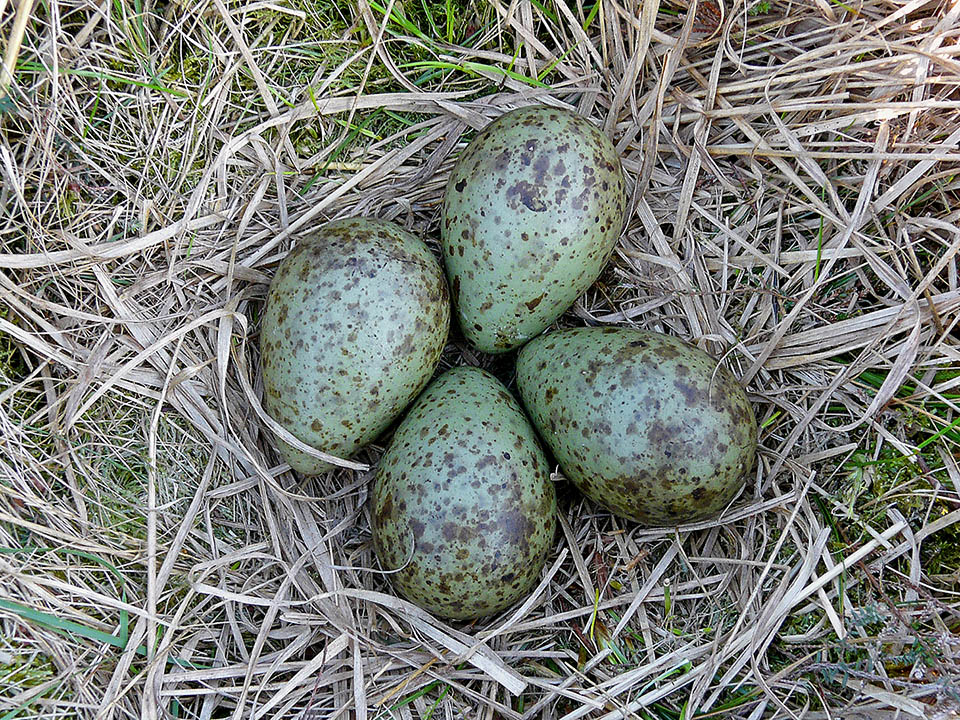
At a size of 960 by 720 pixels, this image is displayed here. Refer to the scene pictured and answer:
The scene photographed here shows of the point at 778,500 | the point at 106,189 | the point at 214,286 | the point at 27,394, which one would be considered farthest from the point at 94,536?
the point at 778,500

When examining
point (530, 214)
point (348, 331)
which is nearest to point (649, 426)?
point (530, 214)

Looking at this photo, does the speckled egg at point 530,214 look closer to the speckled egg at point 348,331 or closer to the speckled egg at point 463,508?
the speckled egg at point 348,331

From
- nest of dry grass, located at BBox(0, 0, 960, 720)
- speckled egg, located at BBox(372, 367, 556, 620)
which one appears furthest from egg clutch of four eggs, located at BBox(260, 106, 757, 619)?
nest of dry grass, located at BBox(0, 0, 960, 720)

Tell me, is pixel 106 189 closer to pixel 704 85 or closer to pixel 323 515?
pixel 323 515

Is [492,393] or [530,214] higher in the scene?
[530,214]

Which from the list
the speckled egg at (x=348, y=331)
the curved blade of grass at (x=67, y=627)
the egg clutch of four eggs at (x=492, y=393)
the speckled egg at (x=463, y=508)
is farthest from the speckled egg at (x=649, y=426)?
the curved blade of grass at (x=67, y=627)

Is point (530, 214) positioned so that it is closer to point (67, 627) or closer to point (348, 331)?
point (348, 331)

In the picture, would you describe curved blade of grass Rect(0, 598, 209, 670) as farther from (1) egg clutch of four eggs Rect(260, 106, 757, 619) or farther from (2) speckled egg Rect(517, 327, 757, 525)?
(2) speckled egg Rect(517, 327, 757, 525)
